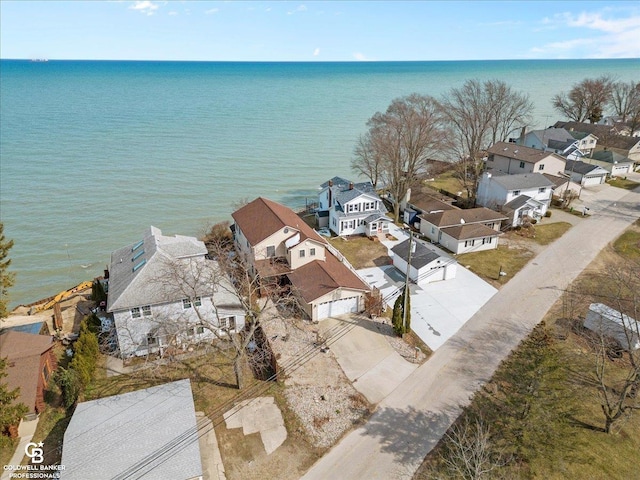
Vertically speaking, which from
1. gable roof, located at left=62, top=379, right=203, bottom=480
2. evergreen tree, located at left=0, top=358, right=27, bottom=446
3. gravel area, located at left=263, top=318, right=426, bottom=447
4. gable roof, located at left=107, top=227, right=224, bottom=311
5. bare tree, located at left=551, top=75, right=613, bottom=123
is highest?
bare tree, located at left=551, top=75, right=613, bottom=123

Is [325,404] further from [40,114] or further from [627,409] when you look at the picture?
[40,114]

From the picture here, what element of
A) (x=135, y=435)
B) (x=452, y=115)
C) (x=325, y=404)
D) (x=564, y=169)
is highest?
(x=452, y=115)

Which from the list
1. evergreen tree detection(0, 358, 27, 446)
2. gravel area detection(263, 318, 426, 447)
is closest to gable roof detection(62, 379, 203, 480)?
evergreen tree detection(0, 358, 27, 446)

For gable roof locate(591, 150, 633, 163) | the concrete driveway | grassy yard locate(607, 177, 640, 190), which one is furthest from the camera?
gable roof locate(591, 150, 633, 163)

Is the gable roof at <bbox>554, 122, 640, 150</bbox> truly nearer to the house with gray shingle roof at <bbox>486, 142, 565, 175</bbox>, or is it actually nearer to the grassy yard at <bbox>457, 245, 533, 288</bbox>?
the house with gray shingle roof at <bbox>486, 142, 565, 175</bbox>

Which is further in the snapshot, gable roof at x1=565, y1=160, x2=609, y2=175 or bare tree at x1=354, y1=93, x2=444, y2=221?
gable roof at x1=565, y1=160, x2=609, y2=175

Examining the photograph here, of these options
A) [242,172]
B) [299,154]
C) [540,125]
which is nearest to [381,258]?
[242,172]
